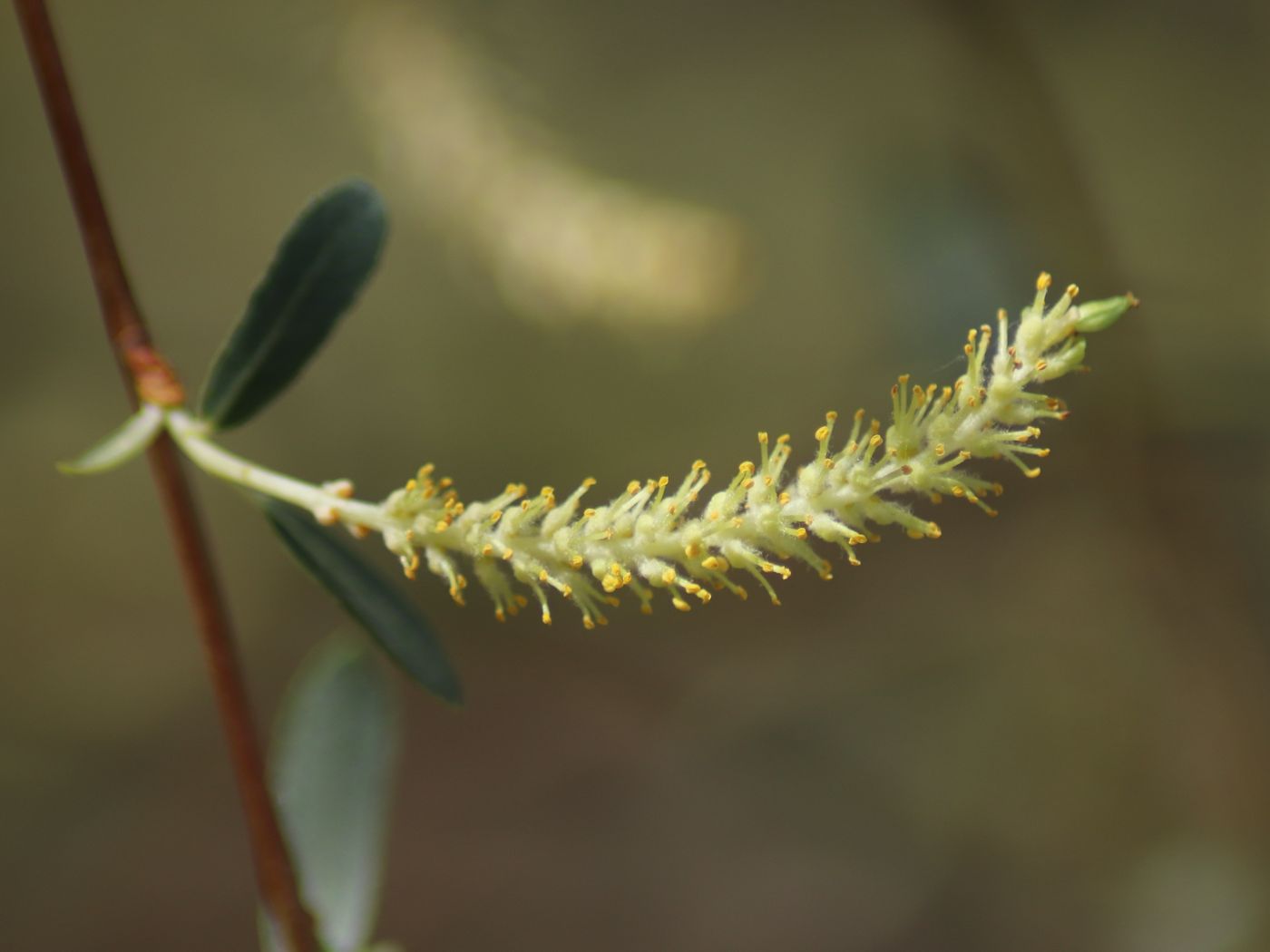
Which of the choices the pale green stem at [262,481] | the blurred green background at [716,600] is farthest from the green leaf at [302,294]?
the blurred green background at [716,600]

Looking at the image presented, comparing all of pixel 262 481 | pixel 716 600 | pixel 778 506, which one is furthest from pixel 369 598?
pixel 716 600

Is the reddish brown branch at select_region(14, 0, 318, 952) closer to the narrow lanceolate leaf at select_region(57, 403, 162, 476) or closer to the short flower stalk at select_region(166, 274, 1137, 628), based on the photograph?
the narrow lanceolate leaf at select_region(57, 403, 162, 476)

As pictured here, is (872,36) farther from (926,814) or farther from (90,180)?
(90,180)

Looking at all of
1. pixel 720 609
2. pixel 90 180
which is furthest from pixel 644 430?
pixel 90 180

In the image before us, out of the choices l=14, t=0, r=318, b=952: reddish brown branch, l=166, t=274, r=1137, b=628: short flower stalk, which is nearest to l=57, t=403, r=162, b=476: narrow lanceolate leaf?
l=14, t=0, r=318, b=952: reddish brown branch

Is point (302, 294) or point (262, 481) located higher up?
point (302, 294)

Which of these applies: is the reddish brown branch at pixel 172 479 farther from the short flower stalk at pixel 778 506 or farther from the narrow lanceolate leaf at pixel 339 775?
the narrow lanceolate leaf at pixel 339 775

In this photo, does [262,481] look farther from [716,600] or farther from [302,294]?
[716,600]

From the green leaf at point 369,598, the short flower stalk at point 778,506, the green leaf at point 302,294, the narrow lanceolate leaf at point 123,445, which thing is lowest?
the short flower stalk at point 778,506
